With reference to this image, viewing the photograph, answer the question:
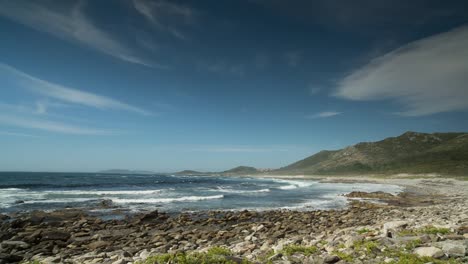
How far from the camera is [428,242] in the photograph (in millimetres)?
8352

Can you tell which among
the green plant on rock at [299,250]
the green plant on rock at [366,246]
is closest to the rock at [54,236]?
the green plant on rock at [299,250]

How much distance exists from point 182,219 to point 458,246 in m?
17.6

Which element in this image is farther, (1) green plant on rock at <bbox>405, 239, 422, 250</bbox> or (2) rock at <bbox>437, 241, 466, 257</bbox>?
(1) green plant on rock at <bbox>405, 239, 422, 250</bbox>

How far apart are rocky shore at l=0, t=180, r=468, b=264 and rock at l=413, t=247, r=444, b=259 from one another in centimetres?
2

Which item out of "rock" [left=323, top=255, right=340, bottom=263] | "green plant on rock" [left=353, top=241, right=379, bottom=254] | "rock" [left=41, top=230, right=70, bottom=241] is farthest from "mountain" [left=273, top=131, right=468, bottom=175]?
"rock" [left=41, top=230, right=70, bottom=241]

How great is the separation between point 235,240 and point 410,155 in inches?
6076

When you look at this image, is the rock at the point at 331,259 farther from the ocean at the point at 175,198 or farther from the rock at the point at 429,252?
the ocean at the point at 175,198

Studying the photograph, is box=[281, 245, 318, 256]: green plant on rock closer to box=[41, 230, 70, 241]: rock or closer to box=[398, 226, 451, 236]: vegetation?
box=[398, 226, 451, 236]: vegetation

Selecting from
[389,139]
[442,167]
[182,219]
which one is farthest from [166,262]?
[389,139]

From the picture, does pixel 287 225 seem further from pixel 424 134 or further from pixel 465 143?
pixel 424 134

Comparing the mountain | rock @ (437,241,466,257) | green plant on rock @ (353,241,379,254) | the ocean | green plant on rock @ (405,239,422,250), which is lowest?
the ocean

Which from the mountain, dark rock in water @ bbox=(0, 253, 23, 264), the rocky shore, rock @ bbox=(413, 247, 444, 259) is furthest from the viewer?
the mountain

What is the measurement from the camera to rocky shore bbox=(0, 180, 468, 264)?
25.3 ft

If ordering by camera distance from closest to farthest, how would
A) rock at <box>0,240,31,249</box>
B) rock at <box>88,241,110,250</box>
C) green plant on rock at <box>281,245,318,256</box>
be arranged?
green plant on rock at <box>281,245,318,256</box>
rock at <box>0,240,31,249</box>
rock at <box>88,241,110,250</box>
